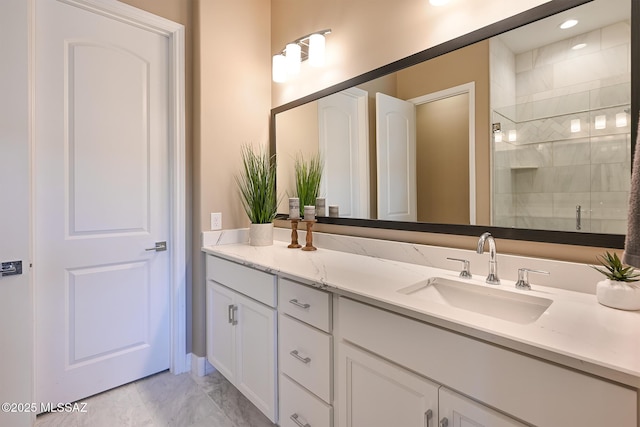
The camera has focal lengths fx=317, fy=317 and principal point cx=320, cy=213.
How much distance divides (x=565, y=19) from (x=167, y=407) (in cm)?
253

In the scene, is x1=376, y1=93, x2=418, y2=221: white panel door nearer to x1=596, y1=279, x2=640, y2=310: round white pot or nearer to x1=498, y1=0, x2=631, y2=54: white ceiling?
x1=498, y1=0, x2=631, y2=54: white ceiling

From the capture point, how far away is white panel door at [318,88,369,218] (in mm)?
1813

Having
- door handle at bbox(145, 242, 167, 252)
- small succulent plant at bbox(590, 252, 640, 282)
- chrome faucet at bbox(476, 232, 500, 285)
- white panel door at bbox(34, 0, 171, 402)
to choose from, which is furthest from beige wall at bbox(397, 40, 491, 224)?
door handle at bbox(145, 242, 167, 252)

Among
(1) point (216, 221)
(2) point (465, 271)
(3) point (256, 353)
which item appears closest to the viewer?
(2) point (465, 271)

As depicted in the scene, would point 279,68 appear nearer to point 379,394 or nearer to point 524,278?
point 524,278

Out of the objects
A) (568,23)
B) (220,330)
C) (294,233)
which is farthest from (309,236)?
(568,23)

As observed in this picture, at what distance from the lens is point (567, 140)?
1.11 m

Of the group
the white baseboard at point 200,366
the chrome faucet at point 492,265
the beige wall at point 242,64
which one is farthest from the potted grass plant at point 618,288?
the white baseboard at point 200,366

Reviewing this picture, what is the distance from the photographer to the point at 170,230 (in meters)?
2.10

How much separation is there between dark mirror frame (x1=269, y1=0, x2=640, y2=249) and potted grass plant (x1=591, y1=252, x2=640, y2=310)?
0.10 metres

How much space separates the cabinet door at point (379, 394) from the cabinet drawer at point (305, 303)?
0.13 m

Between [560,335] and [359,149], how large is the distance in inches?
52.2

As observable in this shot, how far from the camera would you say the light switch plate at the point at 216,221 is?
7.04ft

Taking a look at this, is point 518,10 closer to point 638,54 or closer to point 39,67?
point 638,54
